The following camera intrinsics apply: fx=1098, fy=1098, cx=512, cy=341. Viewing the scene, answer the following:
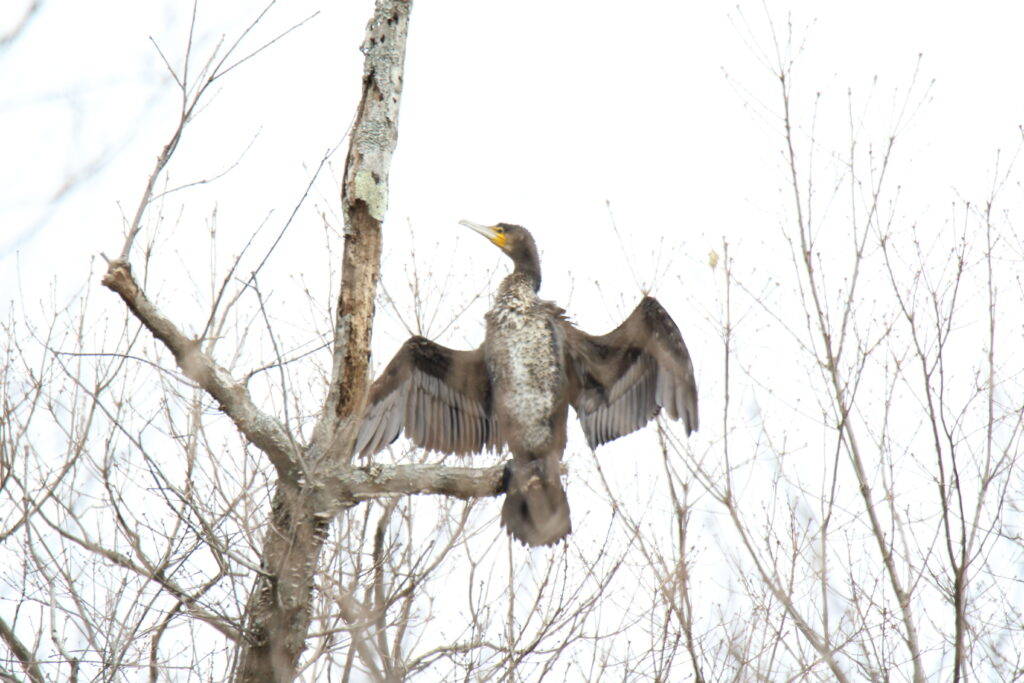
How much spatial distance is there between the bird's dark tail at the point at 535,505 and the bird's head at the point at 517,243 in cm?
120

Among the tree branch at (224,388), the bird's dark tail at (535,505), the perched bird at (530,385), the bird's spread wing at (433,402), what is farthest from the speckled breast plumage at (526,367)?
the tree branch at (224,388)

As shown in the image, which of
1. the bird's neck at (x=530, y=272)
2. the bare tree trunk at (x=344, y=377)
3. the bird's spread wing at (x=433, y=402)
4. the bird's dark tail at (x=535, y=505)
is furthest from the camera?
the bird's neck at (x=530, y=272)

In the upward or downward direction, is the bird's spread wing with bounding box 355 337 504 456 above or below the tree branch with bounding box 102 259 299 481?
above

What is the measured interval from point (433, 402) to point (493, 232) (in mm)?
1099

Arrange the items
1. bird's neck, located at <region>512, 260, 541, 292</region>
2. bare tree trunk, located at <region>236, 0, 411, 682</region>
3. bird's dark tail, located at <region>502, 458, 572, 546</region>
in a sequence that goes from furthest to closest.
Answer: bird's neck, located at <region>512, 260, 541, 292</region>
bird's dark tail, located at <region>502, 458, 572, 546</region>
bare tree trunk, located at <region>236, 0, 411, 682</region>

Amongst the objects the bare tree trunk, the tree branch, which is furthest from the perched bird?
the tree branch

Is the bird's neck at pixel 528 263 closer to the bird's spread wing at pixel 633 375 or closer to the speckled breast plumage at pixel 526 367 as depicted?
the speckled breast plumage at pixel 526 367

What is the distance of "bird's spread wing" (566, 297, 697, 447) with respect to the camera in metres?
5.00

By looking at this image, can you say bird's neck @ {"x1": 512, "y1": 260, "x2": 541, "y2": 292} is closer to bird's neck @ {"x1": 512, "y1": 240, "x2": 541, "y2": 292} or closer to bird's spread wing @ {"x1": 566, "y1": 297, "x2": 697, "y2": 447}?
bird's neck @ {"x1": 512, "y1": 240, "x2": 541, "y2": 292}

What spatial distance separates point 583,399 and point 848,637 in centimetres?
166

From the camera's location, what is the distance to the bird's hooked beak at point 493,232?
18.9 feet

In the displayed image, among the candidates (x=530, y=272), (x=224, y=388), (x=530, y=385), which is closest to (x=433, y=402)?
(x=530, y=385)

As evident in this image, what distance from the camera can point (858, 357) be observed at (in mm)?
4824

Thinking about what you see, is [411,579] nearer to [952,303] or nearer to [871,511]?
[871,511]
